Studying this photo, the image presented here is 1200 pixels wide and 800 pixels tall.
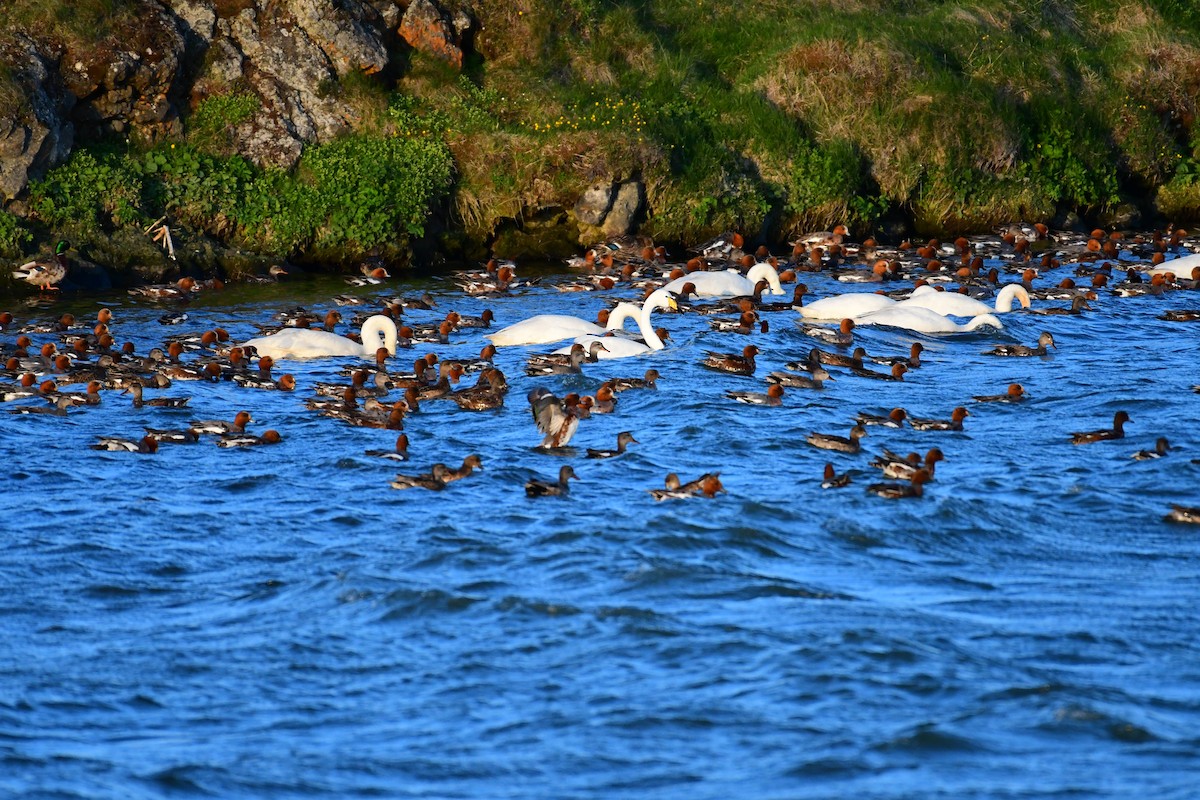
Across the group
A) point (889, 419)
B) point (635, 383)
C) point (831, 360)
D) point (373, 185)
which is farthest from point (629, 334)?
point (373, 185)

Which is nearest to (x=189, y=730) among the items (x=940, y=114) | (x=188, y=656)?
(x=188, y=656)

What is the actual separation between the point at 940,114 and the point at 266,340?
13049 millimetres

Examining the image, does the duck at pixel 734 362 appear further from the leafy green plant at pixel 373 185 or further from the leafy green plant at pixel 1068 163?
the leafy green plant at pixel 1068 163

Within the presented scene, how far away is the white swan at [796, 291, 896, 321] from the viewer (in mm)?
19672

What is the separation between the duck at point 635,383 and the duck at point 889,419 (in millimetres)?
2344

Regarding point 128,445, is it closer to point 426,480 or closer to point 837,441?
point 426,480

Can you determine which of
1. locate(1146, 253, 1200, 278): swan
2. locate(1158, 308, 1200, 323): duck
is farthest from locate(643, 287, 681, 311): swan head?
locate(1146, 253, 1200, 278): swan

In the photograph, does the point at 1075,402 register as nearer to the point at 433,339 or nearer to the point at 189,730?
the point at 433,339

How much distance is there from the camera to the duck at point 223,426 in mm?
13945

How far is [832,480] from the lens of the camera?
1219 cm

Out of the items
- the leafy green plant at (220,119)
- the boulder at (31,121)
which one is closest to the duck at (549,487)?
the boulder at (31,121)

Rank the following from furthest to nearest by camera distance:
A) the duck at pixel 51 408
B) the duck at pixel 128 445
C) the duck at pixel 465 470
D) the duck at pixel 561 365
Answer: the duck at pixel 561 365 → the duck at pixel 51 408 → the duck at pixel 128 445 → the duck at pixel 465 470

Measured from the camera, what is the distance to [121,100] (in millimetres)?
22422

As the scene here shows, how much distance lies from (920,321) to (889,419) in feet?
17.6
